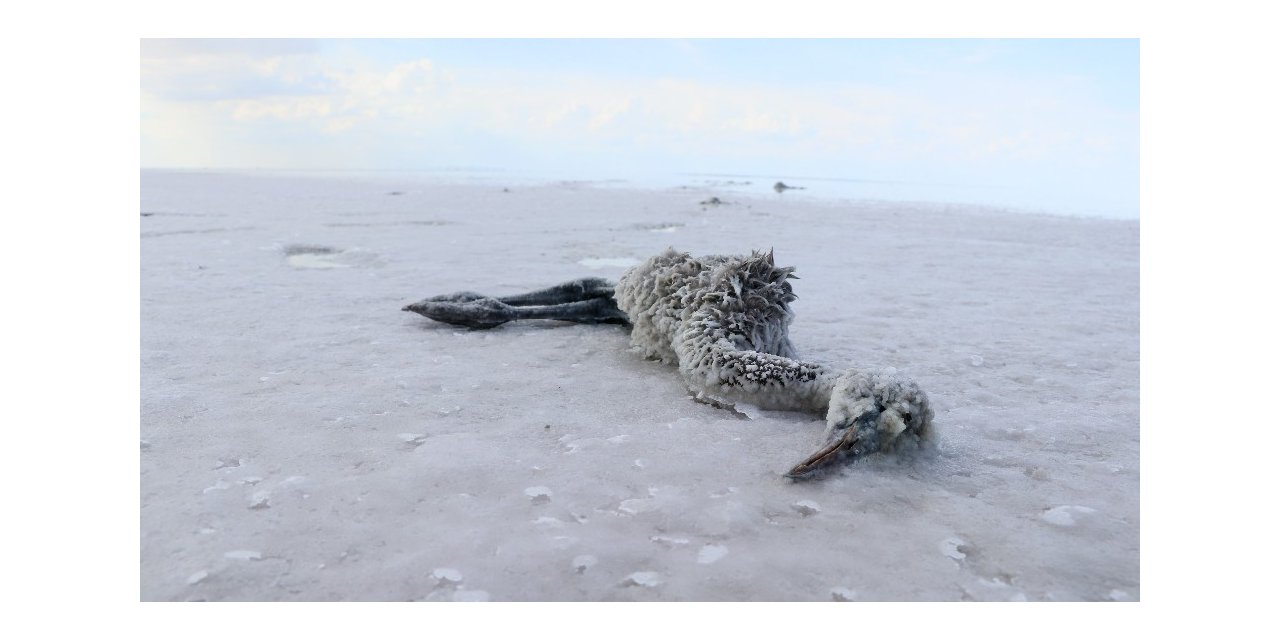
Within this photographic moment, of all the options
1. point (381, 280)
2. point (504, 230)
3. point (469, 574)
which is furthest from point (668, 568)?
point (504, 230)

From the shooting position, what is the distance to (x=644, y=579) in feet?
6.46

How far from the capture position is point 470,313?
4.65 m

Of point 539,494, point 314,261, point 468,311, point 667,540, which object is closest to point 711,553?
point 667,540

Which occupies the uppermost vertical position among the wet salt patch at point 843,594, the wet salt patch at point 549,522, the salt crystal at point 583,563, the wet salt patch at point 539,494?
the wet salt patch at point 539,494

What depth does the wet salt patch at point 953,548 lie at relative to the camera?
2.12 meters

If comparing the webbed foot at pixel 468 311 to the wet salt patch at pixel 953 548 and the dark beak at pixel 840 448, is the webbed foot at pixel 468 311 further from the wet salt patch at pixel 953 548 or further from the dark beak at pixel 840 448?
the wet salt patch at pixel 953 548

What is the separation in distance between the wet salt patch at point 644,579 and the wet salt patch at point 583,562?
0.36ft

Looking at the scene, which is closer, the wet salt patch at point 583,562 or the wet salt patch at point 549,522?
the wet salt patch at point 583,562

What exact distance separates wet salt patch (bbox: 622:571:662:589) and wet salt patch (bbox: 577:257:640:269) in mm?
6048

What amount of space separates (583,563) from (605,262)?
6.40 metres

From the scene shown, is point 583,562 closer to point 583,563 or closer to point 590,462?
point 583,563

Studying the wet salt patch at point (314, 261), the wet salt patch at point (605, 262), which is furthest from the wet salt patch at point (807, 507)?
the wet salt patch at point (314, 261)

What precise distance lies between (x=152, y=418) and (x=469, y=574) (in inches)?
72.5

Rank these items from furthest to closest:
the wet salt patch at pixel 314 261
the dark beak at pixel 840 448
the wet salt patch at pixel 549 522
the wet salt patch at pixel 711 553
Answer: the wet salt patch at pixel 314 261 → the dark beak at pixel 840 448 → the wet salt patch at pixel 549 522 → the wet salt patch at pixel 711 553
